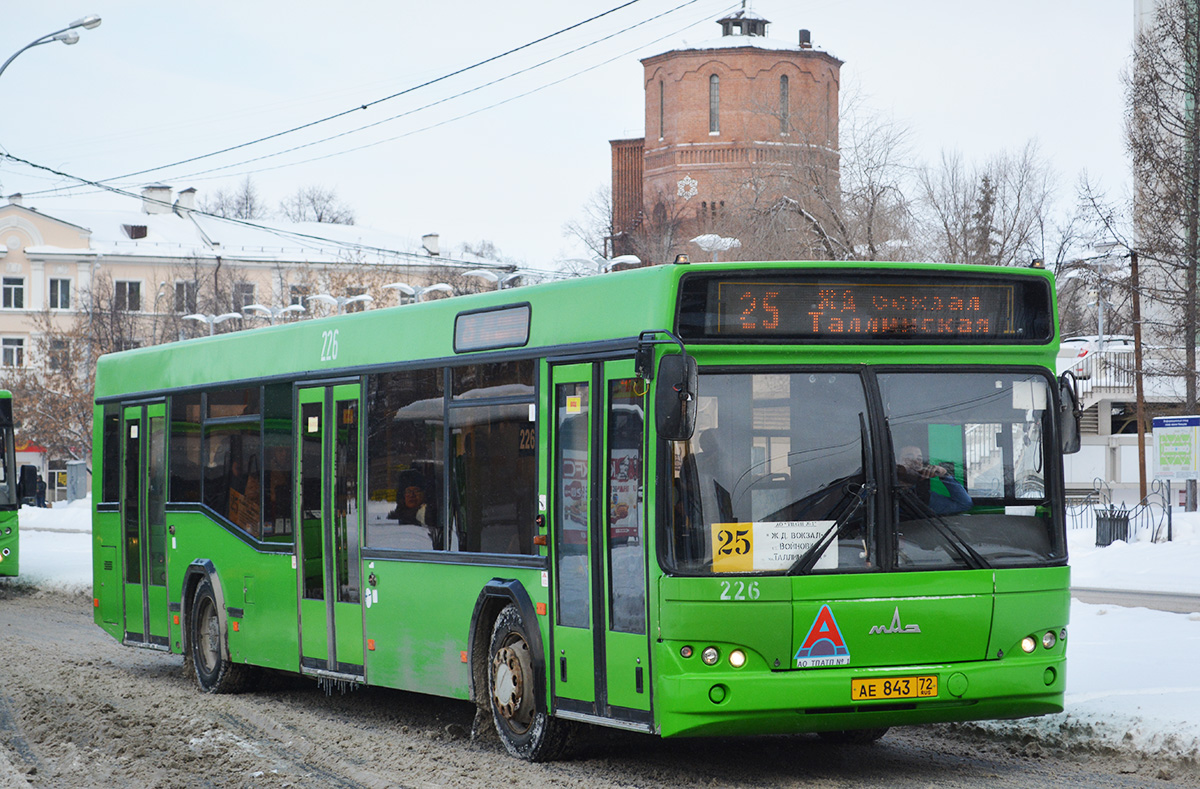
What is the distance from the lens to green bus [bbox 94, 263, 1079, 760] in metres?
7.95

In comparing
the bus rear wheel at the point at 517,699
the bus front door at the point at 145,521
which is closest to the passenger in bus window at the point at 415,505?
the bus rear wheel at the point at 517,699

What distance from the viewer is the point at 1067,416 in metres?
8.51

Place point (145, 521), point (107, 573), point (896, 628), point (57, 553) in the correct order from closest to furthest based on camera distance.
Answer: point (896, 628) → point (145, 521) → point (107, 573) → point (57, 553)

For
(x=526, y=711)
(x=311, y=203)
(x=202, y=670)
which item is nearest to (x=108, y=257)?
(x=311, y=203)

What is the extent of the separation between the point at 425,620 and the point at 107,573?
6.38 m

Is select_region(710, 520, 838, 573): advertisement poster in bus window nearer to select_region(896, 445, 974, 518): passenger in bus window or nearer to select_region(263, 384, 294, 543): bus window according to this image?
select_region(896, 445, 974, 518): passenger in bus window

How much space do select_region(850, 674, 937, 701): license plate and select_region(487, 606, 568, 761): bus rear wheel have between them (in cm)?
186

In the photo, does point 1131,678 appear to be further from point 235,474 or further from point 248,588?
point 235,474

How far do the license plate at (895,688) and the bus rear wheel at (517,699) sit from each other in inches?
73.2

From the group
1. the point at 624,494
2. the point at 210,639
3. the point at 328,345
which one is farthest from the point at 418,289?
the point at 624,494

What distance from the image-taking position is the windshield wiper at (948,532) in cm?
815

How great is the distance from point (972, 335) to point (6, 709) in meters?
7.46

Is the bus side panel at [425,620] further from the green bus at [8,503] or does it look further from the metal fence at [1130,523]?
the metal fence at [1130,523]

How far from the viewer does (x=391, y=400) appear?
10820 mm
